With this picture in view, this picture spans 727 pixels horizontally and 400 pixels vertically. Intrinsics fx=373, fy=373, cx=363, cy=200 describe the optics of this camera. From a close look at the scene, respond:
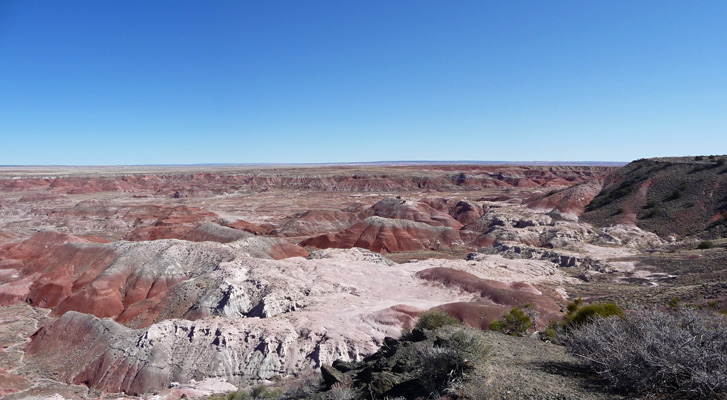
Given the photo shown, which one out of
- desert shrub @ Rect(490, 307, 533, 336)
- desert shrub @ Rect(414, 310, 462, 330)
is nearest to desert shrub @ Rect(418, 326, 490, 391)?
desert shrub @ Rect(414, 310, 462, 330)

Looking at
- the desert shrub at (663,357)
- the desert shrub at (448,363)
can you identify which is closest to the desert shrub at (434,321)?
the desert shrub at (663,357)

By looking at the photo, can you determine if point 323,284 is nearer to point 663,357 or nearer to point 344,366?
point 344,366

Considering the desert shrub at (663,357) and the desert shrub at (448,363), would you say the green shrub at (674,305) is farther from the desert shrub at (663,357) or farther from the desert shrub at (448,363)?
the desert shrub at (448,363)

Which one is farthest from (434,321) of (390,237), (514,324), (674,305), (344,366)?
(390,237)

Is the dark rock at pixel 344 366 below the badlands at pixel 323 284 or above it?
above

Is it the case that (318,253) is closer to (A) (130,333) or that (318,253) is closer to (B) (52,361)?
(A) (130,333)

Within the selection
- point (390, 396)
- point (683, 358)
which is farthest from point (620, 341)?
point (390, 396)
